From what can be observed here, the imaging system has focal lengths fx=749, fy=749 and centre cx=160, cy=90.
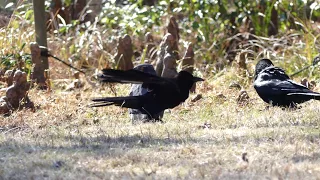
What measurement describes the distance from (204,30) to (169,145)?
24.1 ft

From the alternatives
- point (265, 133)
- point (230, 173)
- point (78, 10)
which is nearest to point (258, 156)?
point (230, 173)

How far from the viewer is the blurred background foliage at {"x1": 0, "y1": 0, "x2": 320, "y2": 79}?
40.0ft

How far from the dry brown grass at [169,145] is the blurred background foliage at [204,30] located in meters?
3.51

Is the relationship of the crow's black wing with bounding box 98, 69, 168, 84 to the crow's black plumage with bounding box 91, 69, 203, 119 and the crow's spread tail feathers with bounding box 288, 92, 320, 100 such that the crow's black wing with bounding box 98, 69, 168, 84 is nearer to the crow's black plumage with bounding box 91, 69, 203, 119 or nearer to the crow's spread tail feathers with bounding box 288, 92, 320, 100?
the crow's black plumage with bounding box 91, 69, 203, 119

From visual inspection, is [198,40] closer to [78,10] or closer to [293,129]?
[78,10]

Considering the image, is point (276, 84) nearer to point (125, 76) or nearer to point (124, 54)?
point (125, 76)

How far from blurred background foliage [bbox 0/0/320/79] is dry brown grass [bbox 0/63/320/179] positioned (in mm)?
3514

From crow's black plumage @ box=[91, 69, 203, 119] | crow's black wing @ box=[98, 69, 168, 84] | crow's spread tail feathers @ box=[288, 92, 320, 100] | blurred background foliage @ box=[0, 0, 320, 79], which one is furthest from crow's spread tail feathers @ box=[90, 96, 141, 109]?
blurred background foliage @ box=[0, 0, 320, 79]

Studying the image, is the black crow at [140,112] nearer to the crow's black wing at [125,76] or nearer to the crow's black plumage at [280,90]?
the crow's black wing at [125,76]

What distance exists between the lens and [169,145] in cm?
618

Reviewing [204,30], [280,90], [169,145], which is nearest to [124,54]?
[204,30]

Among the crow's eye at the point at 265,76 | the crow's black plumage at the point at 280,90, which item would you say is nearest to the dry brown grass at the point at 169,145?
the crow's black plumage at the point at 280,90

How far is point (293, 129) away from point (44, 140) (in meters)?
2.23

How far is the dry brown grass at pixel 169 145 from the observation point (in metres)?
5.36
